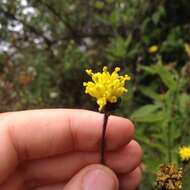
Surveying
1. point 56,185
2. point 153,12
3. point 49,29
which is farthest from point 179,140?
point 49,29

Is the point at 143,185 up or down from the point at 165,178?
down

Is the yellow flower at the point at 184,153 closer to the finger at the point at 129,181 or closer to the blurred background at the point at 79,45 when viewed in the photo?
the finger at the point at 129,181

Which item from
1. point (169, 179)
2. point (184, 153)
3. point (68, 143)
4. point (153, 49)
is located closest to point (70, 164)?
point (68, 143)

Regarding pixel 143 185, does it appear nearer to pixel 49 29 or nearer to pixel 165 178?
pixel 165 178

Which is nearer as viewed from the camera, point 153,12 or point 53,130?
point 53,130

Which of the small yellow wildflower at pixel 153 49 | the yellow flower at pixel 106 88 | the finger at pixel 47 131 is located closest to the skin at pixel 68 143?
the finger at pixel 47 131

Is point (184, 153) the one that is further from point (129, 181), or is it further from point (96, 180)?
point (96, 180)
